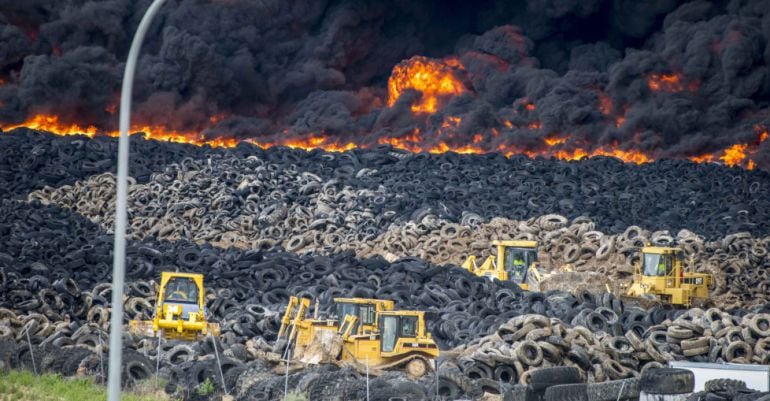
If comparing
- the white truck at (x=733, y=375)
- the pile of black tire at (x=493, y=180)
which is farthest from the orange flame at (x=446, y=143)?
the white truck at (x=733, y=375)

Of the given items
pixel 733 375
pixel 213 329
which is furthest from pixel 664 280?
pixel 213 329

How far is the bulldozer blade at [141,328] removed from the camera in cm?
2531

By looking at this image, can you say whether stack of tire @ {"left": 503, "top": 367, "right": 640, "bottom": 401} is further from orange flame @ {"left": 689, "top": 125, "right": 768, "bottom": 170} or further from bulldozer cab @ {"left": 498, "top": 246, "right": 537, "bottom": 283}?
orange flame @ {"left": 689, "top": 125, "right": 768, "bottom": 170}

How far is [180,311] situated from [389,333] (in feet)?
15.5

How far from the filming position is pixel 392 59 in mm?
73750

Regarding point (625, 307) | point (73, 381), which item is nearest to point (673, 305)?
point (625, 307)

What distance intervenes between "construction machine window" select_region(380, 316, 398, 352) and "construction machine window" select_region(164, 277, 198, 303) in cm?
461

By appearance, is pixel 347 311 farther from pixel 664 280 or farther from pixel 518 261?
pixel 664 280

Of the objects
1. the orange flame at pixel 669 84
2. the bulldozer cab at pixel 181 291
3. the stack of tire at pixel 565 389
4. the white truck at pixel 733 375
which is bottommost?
the stack of tire at pixel 565 389

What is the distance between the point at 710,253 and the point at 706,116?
22419 millimetres

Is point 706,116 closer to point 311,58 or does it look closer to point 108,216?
point 311,58

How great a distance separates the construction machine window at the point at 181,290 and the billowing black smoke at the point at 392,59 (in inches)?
1385

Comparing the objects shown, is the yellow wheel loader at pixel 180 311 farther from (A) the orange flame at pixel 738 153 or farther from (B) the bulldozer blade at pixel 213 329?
(A) the orange flame at pixel 738 153

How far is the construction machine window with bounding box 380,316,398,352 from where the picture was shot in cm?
2297
